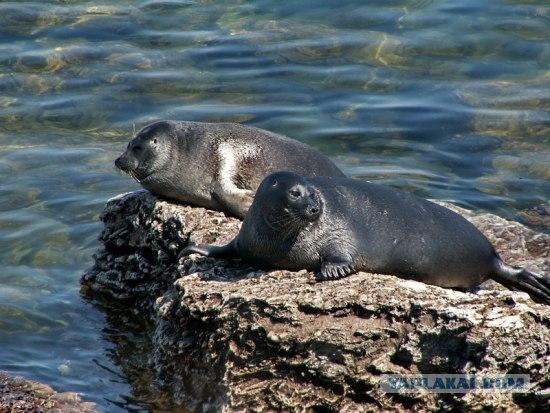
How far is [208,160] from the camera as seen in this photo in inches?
338

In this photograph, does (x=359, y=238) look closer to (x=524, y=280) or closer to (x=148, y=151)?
(x=524, y=280)

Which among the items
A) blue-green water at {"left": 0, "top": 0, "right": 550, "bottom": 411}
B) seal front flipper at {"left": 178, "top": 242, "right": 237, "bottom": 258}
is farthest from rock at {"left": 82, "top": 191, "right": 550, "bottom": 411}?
blue-green water at {"left": 0, "top": 0, "right": 550, "bottom": 411}

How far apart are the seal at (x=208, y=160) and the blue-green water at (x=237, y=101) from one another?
1.13m

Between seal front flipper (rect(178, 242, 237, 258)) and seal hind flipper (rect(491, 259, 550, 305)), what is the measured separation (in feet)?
6.31

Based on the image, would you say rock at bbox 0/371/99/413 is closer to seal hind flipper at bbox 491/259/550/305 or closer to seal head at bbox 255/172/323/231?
seal head at bbox 255/172/323/231

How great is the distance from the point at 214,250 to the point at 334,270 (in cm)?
100

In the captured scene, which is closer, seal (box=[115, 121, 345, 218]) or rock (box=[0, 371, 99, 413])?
rock (box=[0, 371, 99, 413])

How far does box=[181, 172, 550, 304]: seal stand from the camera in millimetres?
6586

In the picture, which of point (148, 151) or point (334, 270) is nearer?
point (334, 270)

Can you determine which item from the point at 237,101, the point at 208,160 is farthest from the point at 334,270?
the point at 237,101

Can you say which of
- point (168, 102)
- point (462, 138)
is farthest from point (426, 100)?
point (168, 102)

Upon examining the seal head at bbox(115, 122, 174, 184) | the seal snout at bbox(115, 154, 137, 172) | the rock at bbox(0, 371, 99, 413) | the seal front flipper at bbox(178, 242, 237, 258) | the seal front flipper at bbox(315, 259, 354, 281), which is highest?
the seal head at bbox(115, 122, 174, 184)

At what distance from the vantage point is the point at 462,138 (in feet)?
39.2

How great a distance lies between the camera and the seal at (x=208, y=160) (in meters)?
8.38
